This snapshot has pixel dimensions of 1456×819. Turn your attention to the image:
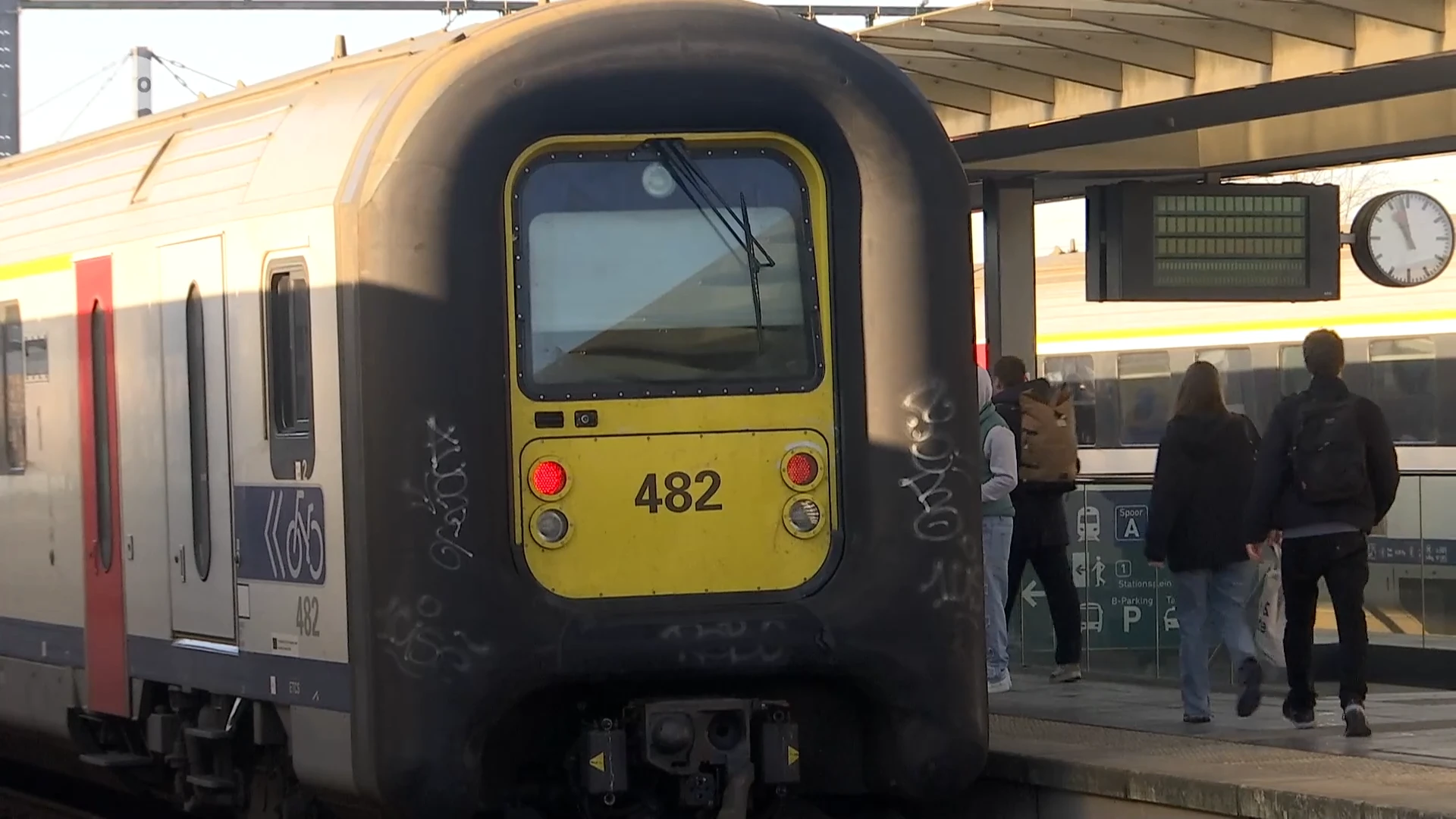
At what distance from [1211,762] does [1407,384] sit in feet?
44.8

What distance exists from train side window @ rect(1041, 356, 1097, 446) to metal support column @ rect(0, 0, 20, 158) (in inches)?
421

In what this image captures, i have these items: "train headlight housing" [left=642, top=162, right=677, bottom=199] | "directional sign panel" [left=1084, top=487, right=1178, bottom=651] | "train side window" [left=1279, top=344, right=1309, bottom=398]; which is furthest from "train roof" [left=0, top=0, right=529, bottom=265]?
"train side window" [left=1279, top=344, right=1309, bottom=398]

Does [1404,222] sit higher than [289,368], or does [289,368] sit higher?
[1404,222]

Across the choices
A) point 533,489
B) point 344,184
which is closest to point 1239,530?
point 533,489

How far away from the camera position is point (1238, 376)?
22469mm

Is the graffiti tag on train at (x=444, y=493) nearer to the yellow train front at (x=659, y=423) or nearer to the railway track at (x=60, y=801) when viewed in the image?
the yellow train front at (x=659, y=423)

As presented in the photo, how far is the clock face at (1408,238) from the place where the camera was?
16.6 meters

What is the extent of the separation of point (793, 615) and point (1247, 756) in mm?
2236

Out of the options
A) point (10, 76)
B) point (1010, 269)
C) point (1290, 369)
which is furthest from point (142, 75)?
point (1010, 269)

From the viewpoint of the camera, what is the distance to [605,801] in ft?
23.9

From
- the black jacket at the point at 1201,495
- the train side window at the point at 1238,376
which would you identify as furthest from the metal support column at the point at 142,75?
the black jacket at the point at 1201,495

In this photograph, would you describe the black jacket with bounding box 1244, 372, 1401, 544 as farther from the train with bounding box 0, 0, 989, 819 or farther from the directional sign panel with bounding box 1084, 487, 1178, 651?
the directional sign panel with bounding box 1084, 487, 1178, 651

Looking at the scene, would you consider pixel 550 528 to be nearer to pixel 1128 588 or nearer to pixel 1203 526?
pixel 1203 526

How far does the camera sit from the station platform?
7.47 m
